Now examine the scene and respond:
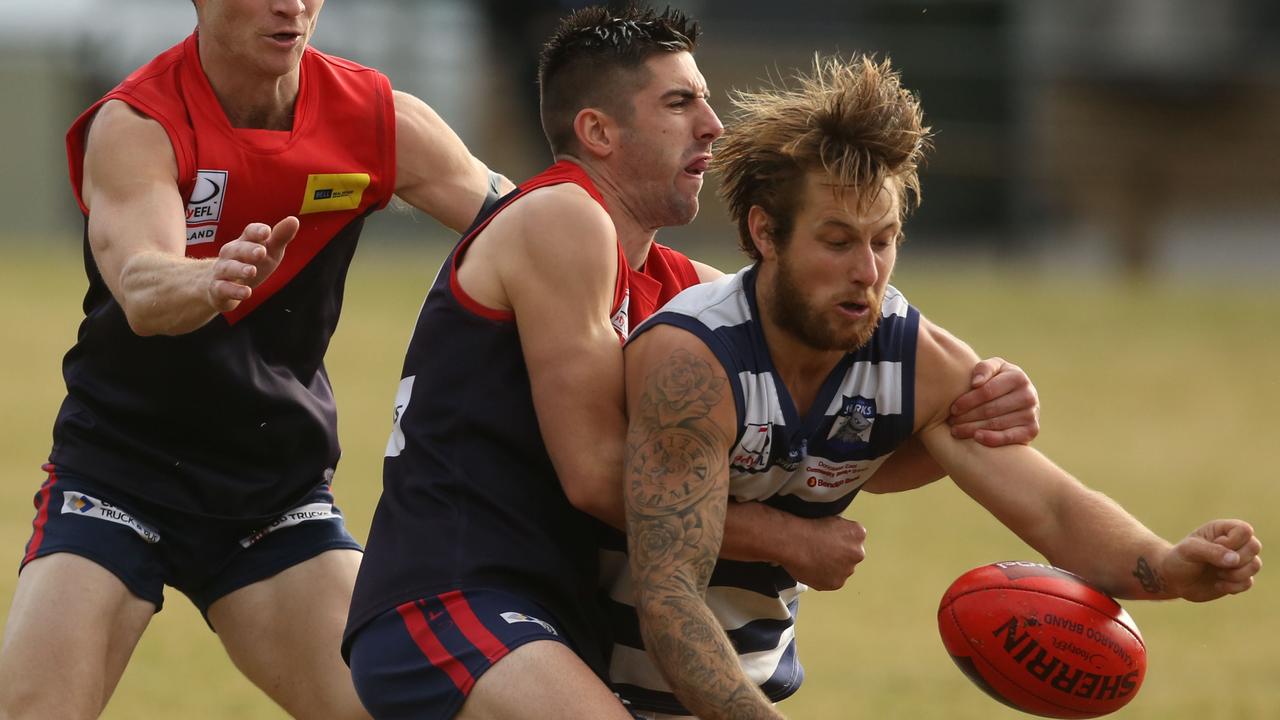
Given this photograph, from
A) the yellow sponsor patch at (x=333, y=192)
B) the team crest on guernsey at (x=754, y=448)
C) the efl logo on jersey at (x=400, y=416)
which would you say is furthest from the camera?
the yellow sponsor patch at (x=333, y=192)

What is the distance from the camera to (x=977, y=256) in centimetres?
3014

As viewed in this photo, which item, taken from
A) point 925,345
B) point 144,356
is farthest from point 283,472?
point 925,345

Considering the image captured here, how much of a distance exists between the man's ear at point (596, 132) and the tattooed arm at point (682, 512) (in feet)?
2.12

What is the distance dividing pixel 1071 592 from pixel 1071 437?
1064 centimetres

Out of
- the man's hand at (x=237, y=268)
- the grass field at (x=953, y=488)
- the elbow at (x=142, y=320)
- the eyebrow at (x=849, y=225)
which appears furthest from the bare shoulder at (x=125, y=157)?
the grass field at (x=953, y=488)

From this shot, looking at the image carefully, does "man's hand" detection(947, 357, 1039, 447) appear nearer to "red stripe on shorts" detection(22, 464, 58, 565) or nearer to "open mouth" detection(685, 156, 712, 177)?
"open mouth" detection(685, 156, 712, 177)

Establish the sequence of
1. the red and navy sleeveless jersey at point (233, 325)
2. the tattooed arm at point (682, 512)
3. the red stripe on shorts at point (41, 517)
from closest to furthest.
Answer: the tattooed arm at point (682, 512), the red stripe on shorts at point (41, 517), the red and navy sleeveless jersey at point (233, 325)

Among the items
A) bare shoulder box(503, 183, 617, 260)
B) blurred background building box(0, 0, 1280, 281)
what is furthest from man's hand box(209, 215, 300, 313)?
blurred background building box(0, 0, 1280, 281)

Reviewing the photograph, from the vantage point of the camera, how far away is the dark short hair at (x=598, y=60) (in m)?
4.71

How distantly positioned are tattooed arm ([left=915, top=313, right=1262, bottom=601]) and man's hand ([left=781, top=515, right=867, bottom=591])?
32 cm

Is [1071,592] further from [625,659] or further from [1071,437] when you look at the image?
[1071,437]

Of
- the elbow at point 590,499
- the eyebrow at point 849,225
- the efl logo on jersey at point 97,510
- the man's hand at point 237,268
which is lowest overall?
the efl logo on jersey at point 97,510

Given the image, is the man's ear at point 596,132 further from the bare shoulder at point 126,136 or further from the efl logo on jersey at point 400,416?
the bare shoulder at point 126,136

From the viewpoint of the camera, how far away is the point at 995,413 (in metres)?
4.44
